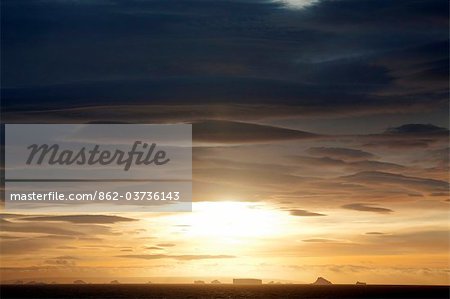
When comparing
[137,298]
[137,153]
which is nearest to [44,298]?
[137,298]

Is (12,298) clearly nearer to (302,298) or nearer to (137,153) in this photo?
(302,298)

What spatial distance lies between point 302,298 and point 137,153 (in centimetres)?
13719

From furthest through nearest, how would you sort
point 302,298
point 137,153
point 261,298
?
point 302,298, point 261,298, point 137,153

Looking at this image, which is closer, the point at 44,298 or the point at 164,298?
the point at 164,298

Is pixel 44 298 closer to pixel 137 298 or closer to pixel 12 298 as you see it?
pixel 12 298

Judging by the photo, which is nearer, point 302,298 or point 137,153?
point 137,153

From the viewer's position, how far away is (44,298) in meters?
181

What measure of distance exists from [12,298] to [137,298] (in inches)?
1514

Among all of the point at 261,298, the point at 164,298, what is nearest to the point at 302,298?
the point at 261,298

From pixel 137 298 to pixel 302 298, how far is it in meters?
37.0

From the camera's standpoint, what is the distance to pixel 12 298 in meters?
183

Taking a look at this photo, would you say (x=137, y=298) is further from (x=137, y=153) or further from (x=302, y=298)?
(x=137, y=153)

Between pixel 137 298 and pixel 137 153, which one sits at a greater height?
pixel 137 153

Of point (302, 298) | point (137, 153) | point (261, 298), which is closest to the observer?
point (137, 153)
